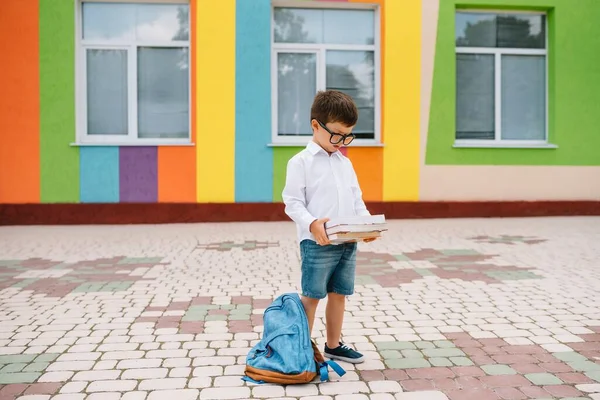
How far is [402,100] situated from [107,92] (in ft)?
18.0

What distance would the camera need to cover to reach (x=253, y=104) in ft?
34.4

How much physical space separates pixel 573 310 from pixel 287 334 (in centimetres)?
251

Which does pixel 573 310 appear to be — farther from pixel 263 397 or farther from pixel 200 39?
pixel 200 39

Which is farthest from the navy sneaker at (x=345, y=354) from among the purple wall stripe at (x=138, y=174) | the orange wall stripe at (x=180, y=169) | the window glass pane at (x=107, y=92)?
the window glass pane at (x=107, y=92)

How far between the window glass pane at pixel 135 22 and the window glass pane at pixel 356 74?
2812mm

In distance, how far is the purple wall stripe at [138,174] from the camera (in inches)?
406

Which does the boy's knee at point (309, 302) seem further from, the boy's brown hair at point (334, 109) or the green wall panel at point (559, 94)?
the green wall panel at point (559, 94)

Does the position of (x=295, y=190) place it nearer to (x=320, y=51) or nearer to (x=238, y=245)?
(x=238, y=245)

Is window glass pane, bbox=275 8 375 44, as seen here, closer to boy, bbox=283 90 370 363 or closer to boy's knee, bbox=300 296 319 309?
boy, bbox=283 90 370 363

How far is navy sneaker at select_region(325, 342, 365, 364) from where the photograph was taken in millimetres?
3156

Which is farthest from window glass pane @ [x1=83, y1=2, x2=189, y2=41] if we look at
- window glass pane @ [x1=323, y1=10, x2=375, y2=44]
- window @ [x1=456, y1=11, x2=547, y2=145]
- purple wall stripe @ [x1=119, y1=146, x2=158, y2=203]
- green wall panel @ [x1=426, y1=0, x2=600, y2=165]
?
window @ [x1=456, y1=11, x2=547, y2=145]

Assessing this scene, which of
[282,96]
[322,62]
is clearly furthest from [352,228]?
[322,62]

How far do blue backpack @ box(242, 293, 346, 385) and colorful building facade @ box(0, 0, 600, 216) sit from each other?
759cm

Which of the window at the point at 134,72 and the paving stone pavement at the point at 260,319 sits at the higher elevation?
the window at the point at 134,72
